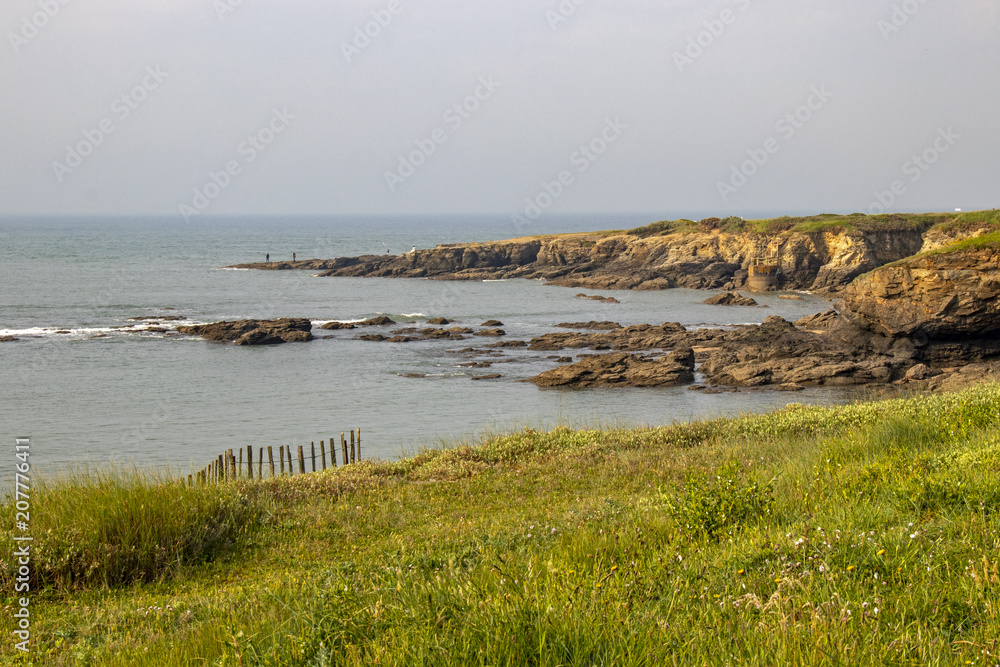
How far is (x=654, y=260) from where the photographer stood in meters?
77.4

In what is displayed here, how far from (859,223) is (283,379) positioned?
55.8 metres

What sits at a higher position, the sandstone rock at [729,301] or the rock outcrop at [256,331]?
the sandstone rock at [729,301]

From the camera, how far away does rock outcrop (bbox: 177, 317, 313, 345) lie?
42.7 metres

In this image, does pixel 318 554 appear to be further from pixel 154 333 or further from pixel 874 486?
pixel 154 333

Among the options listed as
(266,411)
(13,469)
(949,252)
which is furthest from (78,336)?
(949,252)

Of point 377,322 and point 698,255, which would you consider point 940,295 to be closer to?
point 377,322

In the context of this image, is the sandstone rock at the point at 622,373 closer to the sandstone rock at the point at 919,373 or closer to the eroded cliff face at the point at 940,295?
the sandstone rock at the point at 919,373

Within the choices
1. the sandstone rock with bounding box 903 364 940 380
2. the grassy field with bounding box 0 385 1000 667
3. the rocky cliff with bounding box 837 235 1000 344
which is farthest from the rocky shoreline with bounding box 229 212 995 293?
the grassy field with bounding box 0 385 1000 667

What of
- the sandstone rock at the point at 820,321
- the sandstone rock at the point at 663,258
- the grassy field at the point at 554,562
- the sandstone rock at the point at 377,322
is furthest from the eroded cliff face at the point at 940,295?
the sandstone rock at the point at 663,258

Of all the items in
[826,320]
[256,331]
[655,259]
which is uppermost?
[655,259]

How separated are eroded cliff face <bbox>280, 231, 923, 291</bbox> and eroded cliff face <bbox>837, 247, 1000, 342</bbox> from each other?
35334 millimetres

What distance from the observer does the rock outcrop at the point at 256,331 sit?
4266cm

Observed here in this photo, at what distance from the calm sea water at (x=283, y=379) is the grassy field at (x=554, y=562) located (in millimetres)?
8647

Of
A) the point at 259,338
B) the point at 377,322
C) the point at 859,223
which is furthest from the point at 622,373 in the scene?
the point at 859,223
